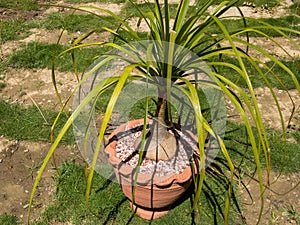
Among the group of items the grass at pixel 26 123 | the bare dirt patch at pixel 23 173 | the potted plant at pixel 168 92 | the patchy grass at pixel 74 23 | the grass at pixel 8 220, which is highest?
the potted plant at pixel 168 92

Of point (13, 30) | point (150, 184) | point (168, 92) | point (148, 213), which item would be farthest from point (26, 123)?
point (168, 92)

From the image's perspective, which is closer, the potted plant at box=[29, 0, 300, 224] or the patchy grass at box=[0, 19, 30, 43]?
the potted plant at box=[29, 0, 300, 224]

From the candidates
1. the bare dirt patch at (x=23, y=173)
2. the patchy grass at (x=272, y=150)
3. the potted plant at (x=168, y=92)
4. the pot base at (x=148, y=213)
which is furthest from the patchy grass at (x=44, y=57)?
the pot base at (x=148, y=213)

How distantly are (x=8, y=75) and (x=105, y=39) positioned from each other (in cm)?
110

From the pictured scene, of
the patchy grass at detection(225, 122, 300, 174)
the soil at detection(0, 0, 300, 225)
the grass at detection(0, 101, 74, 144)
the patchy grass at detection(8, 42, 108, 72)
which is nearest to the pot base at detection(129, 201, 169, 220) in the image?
the soil at detection(0, 0, 300, 225)

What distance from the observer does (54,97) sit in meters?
3.33

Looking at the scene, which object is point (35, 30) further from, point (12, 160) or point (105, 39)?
point (12, 160)

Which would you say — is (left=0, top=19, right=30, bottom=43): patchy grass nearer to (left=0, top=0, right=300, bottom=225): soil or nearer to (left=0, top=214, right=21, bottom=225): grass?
(left=0, top=0, right=300, bottom=225): soil

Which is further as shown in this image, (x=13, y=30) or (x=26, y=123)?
(x=13, y=30)

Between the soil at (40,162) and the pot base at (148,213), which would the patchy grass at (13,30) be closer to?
the soil at (40,162)

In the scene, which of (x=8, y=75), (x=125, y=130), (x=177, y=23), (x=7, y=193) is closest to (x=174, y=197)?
(x=125, y=130)

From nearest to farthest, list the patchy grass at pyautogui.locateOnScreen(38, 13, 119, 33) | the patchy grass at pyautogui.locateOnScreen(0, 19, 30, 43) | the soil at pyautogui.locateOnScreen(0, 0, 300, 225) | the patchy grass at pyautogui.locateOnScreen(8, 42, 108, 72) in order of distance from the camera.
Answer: the soil at pyautogui.locateOnScreen(0, 0, 300, 225) < the patchy grass at pyautogui.locateOnScreen(8, 42, 108, 72) < the patchy grass at pyautogui.locateOnScreen(0, 19, 30, 43) < the patchy grass at pyautogui.locateOnScreen(38, 13, 119, 33)

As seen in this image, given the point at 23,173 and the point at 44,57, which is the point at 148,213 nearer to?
the point at 23,173

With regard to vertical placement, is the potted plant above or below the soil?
above
